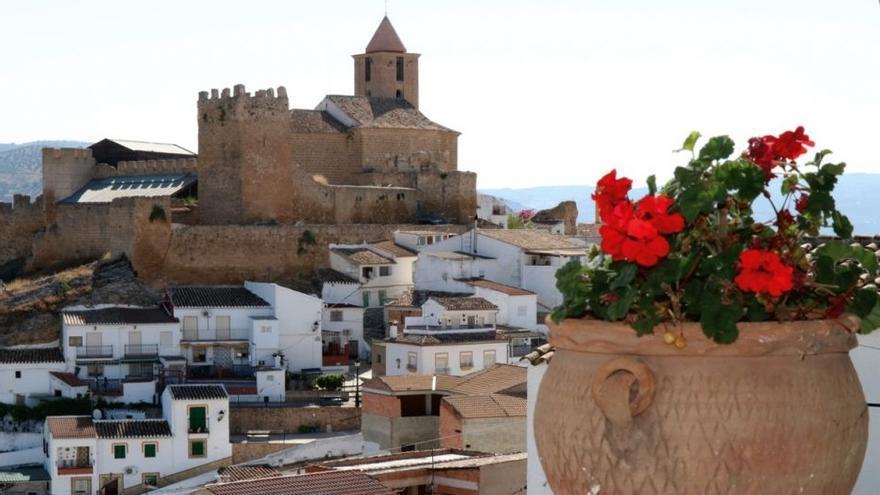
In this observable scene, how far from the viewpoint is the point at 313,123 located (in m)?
39.7

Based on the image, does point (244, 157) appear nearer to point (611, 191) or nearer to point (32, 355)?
point (32, 355)

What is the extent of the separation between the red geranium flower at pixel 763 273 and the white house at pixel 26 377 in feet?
87.5

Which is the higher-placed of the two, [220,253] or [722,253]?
[722,253]

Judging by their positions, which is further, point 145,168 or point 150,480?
point 145,168

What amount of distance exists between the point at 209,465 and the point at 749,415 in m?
22.5

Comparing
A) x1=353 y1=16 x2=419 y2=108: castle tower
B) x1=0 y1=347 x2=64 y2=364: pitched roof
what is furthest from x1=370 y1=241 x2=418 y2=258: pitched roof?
x1=0 y1=347 x2=64 y2=364: pitched roof

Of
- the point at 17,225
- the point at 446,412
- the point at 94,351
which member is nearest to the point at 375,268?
the point at 94,351

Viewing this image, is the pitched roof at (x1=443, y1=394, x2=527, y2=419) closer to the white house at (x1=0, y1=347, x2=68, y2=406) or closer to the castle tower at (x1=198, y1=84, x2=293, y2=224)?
the white house at (x1=0, y1=347, x2=68, y2=406)

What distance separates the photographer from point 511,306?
3256cm

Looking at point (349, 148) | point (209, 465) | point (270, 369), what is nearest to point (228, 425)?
point (209, 465)

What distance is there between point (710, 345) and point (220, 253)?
30.5 meters

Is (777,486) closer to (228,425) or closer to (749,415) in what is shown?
(749,415)

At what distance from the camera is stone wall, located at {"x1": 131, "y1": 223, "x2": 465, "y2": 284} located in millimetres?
34469

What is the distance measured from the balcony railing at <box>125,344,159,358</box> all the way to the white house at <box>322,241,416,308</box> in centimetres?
520
